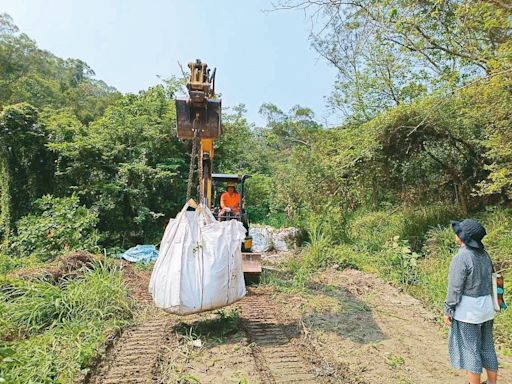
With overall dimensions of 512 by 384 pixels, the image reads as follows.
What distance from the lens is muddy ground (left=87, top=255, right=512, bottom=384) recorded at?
3494mm

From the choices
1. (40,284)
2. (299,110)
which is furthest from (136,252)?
(299,110)

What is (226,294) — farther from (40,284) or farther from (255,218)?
(255,218)

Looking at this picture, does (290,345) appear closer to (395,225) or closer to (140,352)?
(140,352)

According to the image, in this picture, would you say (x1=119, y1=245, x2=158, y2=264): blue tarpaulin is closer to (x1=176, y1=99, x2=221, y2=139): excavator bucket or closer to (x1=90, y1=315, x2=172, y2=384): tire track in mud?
(x1=90, y1=315, x2=172, y2=384): tire track in mud

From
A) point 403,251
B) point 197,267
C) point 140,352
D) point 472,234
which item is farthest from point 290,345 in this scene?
point 403,251

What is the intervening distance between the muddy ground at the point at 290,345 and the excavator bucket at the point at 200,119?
2.34 meters

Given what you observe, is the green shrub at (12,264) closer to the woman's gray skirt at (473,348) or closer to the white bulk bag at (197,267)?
the white bulk bag at (197,267)

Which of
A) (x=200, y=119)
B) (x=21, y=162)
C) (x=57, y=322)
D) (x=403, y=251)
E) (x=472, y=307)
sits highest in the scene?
(x=21, y=162)

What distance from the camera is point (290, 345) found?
13.9 ft

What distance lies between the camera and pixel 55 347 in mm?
3791

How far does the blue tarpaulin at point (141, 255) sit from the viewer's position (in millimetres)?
9016

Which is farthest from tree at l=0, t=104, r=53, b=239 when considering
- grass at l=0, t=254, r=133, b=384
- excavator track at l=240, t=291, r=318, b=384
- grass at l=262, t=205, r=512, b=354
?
excavator track at l=240, t=291, r=318, b=384

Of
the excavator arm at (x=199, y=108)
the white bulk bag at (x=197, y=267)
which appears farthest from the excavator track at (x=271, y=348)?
the excavator arm at (x=199, y=108)

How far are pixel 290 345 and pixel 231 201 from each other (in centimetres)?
361
